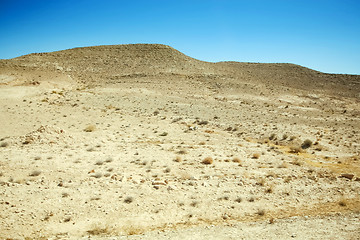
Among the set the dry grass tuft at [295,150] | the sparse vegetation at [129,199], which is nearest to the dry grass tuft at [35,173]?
the sparse vegetation at [129,199]

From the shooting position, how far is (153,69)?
52531 mm

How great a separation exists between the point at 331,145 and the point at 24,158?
19929 mm

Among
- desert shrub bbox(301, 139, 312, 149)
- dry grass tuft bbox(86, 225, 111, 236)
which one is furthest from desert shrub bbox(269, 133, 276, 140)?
dry grass tuft bbox(86, 225, 111, 236)

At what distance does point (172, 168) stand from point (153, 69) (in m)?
43.1

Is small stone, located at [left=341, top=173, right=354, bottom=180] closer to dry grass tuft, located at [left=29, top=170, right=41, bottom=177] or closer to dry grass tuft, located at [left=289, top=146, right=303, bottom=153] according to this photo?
dry grass tuft, located at [left=289, top=146, right=303, bottom=153]

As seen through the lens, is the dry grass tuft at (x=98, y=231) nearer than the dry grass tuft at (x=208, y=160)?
Yes

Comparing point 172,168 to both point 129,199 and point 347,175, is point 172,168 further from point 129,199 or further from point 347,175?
point 347,175

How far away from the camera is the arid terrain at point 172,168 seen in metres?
7.47

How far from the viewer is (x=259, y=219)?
26.3ft

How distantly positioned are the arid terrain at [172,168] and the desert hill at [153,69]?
1581 cm

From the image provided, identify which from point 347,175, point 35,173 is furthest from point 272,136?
point 35,173

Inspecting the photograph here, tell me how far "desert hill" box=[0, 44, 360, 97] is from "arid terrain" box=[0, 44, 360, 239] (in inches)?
623

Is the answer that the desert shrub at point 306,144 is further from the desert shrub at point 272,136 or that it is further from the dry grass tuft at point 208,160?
the dry grass tuft at point 208,160

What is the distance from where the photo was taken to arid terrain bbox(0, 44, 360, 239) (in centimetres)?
747
